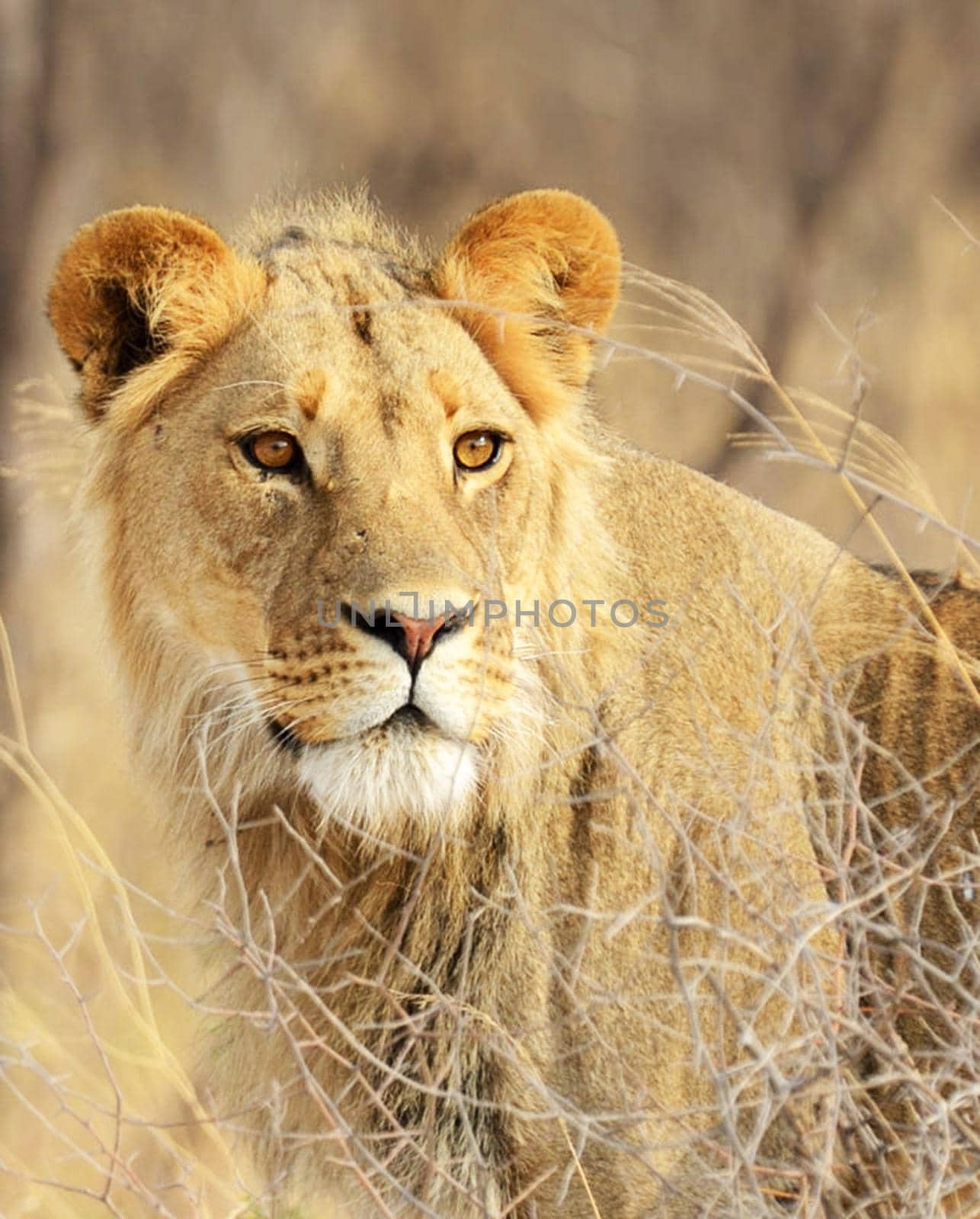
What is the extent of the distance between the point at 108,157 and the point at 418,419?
5.66 meters

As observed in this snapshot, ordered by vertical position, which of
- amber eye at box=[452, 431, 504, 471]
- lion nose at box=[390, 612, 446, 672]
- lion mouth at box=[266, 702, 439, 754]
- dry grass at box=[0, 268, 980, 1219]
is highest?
amber eye at box=[452, 431, 504, 471]

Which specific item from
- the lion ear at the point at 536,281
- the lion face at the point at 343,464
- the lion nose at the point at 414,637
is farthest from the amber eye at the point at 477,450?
the lion nose at the point at 414,637

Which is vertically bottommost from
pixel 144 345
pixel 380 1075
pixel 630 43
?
pixel 380 1075

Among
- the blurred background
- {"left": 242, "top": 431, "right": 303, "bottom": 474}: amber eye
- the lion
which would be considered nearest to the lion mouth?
the lion

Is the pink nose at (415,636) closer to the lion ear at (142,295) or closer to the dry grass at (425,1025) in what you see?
the dry grass at (425,1025)

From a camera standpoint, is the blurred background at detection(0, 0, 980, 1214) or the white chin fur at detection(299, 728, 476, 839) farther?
the blurred background at detection(0, 0, 980, 1214)

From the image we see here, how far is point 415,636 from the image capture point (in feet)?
9.43

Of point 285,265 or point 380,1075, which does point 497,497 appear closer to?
point 285,265

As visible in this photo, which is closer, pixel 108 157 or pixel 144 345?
pixel 144 345

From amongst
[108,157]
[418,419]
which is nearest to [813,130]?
[108,157]

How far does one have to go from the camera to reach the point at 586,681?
11.4 feet

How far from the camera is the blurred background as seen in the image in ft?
Result: 27.5

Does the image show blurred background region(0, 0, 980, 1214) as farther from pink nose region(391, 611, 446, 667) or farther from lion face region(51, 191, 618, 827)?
pink nose region(391, 611, 446, 667)

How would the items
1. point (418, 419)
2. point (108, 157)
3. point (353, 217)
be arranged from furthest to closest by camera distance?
point (108, 157) → point (353, 217) → point (418, 419)
